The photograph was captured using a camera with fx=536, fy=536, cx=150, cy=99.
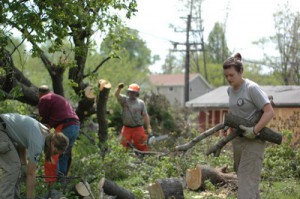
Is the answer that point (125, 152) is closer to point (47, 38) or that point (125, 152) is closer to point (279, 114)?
point (47, 38)

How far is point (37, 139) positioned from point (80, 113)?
4.82 meters

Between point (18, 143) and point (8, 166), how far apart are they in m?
0.30

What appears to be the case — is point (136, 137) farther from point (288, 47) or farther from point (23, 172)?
point (288, 47)

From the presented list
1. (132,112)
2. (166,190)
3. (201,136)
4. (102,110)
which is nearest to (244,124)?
(201,136)

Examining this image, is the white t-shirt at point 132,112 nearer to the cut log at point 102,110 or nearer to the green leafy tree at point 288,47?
the cut log at point 102,110

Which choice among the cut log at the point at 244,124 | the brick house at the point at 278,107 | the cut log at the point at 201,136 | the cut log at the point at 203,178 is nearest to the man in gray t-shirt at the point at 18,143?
the cut log at the point at 201,136

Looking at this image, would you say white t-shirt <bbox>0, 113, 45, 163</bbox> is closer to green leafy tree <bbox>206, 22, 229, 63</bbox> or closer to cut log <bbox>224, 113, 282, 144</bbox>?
cut log <bbox>224, 113, 282, 144</bbox>

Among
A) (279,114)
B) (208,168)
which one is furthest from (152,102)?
(208,168)

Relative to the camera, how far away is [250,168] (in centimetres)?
605

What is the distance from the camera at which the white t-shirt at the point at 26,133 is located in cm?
604

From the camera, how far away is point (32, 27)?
6.88 meters

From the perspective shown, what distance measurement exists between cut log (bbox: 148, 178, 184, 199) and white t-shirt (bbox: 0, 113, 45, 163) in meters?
2.09

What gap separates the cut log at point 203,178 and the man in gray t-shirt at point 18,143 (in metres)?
3.42

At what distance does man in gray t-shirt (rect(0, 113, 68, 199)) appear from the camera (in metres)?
6.09
